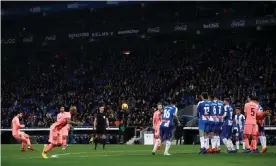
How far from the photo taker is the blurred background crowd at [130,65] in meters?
53.5

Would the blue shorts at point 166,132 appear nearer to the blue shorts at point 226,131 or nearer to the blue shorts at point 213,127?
the blue shorts at point 213,127

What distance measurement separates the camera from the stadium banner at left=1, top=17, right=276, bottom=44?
5631cm

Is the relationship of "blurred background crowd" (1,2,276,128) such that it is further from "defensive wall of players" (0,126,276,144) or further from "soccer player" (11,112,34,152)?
"soccer player" (11,112,34,152)

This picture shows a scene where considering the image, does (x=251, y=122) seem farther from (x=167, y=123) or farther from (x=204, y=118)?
(x=167, y=123)

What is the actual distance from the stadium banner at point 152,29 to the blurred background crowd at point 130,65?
1.36 feet

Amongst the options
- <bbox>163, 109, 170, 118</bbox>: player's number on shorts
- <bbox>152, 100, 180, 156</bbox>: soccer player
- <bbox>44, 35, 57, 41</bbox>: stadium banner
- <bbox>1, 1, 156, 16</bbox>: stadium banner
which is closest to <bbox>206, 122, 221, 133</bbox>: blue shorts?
<bbox>152, 100, 180, 156</bbox>: soccer player

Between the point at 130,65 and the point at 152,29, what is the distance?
424cm

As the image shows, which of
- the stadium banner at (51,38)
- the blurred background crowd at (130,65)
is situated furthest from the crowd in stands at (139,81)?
the stadium banner at (51,38)

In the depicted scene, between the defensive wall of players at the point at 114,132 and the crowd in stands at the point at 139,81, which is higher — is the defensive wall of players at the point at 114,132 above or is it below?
below

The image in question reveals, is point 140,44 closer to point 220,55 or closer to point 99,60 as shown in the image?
point 99,60

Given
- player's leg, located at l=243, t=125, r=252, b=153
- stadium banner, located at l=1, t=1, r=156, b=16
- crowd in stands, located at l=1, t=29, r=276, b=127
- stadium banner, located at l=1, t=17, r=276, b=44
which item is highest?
stadium banner, located at l=1, t=1, r=156, b=16

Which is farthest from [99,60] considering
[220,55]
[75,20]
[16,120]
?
[16,120]

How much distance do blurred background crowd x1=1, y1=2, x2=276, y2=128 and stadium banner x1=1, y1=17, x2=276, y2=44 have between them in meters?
0.42

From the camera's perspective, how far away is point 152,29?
63.1 metres
